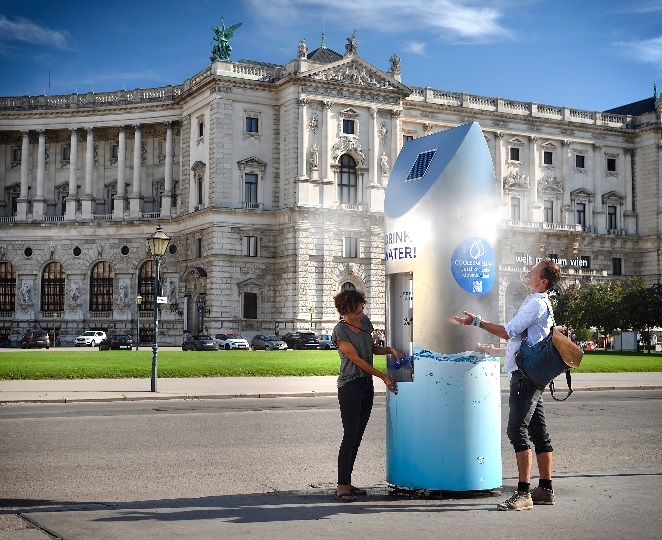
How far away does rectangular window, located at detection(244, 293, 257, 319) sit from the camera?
251 feet

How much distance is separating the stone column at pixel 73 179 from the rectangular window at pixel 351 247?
26.7m

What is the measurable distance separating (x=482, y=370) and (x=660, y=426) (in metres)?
9.93

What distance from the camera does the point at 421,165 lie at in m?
10.7

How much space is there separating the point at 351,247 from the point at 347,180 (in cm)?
566

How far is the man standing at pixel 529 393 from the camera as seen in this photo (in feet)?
31.8

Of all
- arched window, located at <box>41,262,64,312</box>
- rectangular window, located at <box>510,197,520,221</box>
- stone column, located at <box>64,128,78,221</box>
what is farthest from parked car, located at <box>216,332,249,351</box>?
rectangular window, located at <box>510,197,520,221</box>

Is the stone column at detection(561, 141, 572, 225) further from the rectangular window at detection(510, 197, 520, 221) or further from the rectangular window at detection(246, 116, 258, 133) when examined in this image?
the rectangular window at detection(246, 116, 258, 133)

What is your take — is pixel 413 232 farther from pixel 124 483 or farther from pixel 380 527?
pixel 124 483

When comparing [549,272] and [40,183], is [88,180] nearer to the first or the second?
[40,183]

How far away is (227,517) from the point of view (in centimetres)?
916

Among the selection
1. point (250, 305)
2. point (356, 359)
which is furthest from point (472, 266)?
point (250, 305)

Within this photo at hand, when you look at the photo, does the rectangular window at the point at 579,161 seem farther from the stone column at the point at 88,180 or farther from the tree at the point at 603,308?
the stone column at the point at 88,180

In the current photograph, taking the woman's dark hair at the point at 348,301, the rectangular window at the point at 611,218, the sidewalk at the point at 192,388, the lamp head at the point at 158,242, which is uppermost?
the rectangular window at the point at 611,218

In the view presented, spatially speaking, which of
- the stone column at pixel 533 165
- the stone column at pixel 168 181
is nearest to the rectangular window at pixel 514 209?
the stone column at pixel 533 165
